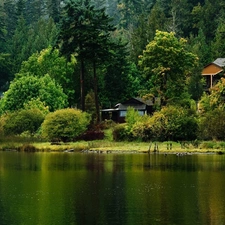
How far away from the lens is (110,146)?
73000 mm

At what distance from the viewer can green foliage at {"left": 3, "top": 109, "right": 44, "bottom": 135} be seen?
266 feet

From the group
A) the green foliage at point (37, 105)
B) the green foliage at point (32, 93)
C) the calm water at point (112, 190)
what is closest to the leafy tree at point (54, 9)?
the green foliage at point (32, 93)

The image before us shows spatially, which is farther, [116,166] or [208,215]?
[116,166]

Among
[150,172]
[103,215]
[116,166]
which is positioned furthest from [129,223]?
[116,166]

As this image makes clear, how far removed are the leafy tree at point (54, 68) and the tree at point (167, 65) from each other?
18.6m

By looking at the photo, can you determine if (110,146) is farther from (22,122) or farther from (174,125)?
(22,122)

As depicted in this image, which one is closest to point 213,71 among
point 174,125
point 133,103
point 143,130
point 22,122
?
point 133,103

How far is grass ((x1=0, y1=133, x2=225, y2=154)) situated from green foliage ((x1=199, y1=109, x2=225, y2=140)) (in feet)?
7.57

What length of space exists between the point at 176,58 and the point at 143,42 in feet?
98.5

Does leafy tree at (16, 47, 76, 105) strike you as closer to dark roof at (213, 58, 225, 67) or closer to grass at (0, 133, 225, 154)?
dark roof at (213, 58, 225, 67)

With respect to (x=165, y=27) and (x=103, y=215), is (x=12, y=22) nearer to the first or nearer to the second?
(x=165, y=27)

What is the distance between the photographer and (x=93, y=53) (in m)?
85.0

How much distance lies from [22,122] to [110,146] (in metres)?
12.8

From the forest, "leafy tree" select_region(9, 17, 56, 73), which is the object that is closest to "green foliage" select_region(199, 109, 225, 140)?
the forest
